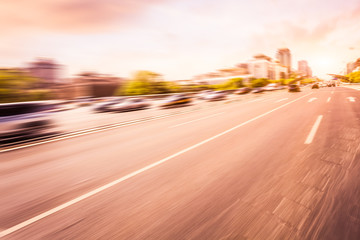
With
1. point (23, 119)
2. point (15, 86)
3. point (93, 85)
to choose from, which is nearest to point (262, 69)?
point (93, 85)

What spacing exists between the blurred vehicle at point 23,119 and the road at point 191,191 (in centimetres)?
178

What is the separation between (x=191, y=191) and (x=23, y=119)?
751cm

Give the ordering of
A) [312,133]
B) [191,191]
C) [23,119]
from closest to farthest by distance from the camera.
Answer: [191,191]
[312,133]
[23,119]

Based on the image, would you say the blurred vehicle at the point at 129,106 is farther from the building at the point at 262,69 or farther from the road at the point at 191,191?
the building at the point at 262,69

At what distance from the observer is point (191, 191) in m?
2.87

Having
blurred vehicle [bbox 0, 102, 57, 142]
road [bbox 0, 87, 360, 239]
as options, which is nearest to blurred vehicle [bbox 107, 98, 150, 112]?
blurred vehicle [bbox 0, 102, 57, 142]

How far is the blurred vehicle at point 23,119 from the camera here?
6415 mm

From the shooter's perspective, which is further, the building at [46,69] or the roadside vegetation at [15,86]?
the building at [46,69]

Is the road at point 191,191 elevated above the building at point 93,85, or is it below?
below

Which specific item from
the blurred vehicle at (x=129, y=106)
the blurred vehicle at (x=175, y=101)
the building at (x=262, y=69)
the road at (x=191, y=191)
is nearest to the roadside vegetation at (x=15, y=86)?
the blurred vehicle at (x=129, y=106)

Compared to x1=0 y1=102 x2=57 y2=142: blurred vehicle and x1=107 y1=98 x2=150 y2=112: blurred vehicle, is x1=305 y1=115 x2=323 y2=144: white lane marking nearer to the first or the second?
x1=0 y1=102 x2=57 y2=142: blurred vehicle

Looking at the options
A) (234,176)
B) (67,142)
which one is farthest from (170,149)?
(67,142)

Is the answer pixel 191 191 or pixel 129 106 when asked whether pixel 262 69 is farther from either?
pixel 191 191

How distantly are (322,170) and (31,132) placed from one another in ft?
30.9
